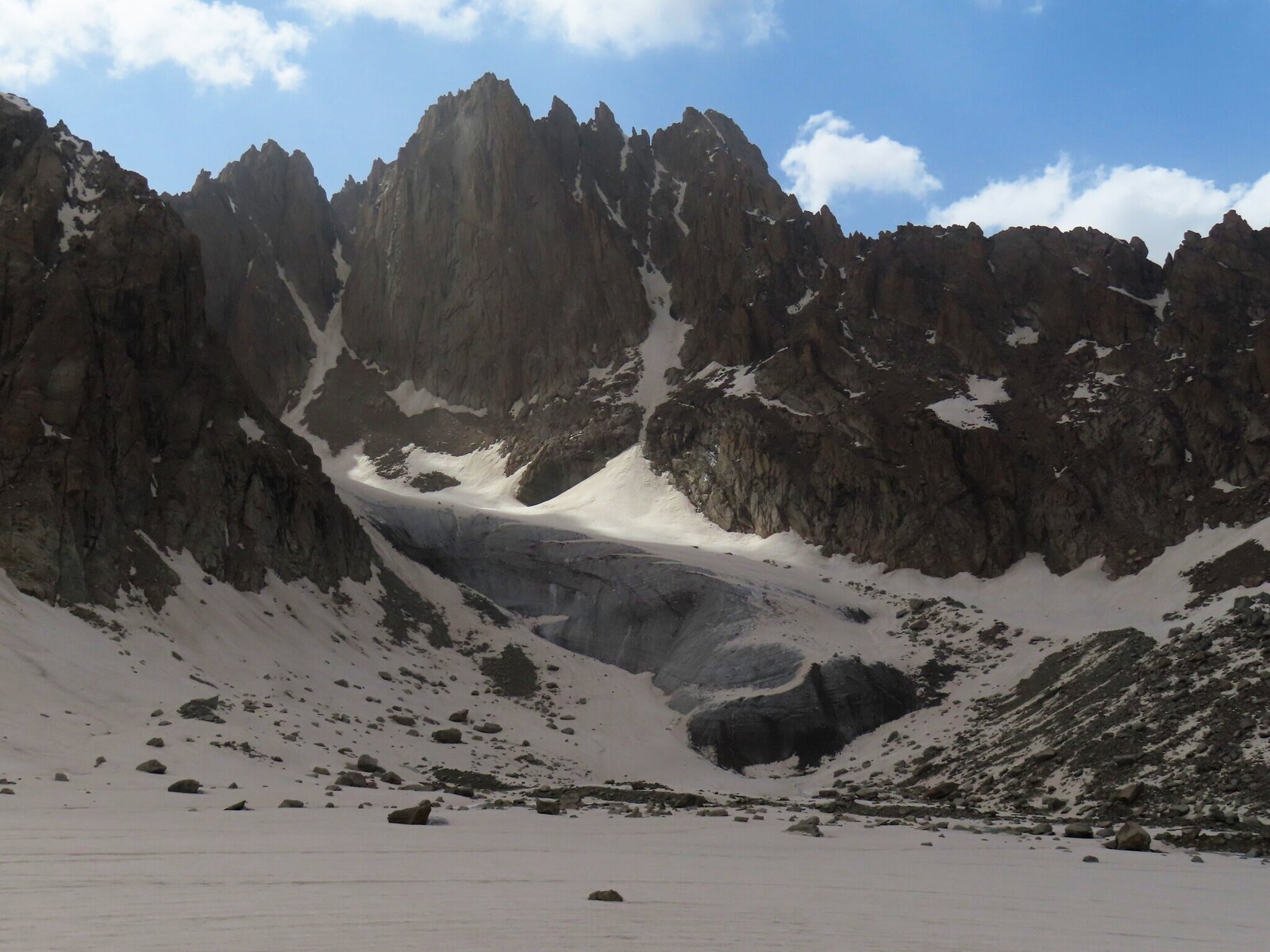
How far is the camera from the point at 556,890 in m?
9.72

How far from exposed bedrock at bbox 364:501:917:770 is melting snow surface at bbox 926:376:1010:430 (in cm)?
2556

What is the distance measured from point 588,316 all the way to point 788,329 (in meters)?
20.9

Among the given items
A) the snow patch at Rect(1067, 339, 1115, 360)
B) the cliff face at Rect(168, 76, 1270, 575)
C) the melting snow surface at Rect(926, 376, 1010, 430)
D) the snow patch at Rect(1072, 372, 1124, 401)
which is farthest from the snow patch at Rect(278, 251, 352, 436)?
the snow patch at Rect(1072, 372, 1124, 401)

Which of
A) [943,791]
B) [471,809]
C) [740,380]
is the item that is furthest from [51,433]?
[740,380]

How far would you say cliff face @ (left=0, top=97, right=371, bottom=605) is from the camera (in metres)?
38.2

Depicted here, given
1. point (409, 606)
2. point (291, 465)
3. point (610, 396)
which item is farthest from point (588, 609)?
point (610, 396)

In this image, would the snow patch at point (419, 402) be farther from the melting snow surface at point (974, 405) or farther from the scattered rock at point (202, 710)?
the scattered rock at point (202, 710)

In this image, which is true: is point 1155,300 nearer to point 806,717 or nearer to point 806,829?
point 806,717

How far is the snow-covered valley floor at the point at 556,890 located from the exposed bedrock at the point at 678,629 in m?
28.0

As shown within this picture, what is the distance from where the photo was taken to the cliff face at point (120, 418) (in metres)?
38.2

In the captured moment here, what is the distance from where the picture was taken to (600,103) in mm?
121562

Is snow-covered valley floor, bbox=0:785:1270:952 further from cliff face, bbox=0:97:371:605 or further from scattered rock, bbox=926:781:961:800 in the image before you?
cliff face, bbox=0:97:371:605

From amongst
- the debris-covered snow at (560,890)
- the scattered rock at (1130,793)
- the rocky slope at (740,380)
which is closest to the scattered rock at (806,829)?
the debris-covered snow at (560,890)

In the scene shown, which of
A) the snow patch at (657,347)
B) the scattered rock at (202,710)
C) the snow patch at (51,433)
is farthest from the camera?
the snow patch at (657,347)
